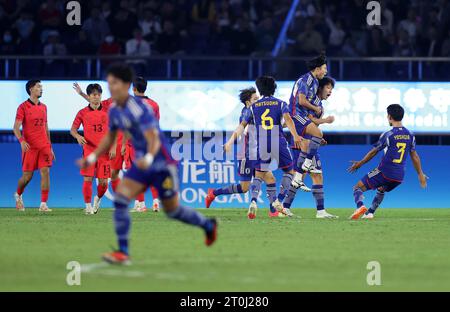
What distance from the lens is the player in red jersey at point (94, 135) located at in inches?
771

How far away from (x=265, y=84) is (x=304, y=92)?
2.48ft

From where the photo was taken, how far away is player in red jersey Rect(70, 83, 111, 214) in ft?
64.2

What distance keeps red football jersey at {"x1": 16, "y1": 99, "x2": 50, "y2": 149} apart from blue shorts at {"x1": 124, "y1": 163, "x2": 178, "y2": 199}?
9.50 metres

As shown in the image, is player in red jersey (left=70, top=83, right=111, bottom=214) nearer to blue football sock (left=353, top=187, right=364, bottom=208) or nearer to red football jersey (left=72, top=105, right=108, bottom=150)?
red football jersey (left=72, top=105, right=108, bottom=150)

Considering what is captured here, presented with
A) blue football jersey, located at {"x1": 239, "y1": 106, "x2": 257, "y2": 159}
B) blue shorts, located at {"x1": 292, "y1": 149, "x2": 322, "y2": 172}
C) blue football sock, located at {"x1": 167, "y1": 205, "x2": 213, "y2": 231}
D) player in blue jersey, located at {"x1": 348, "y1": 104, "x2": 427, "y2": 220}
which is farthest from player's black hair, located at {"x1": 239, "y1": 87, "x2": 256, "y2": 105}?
blue football sock, located at {"x1": 167, "y1": 205, "x2": 213, "y2": 231}

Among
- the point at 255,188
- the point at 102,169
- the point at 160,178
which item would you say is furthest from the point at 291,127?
the point at 160,178

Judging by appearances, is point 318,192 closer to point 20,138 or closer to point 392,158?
point 392,158

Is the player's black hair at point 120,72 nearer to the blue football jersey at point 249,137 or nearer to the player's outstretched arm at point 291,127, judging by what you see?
the player's outstretched arm at point 291,127

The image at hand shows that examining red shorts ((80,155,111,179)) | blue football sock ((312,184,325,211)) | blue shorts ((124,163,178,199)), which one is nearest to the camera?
blue shorts ((124,163,178,199))

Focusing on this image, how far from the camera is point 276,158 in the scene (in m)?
18.5

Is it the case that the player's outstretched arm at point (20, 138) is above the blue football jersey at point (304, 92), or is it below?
below

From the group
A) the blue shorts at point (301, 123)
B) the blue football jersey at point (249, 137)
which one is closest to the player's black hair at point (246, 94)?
the blue football jersey at point (249, 137)

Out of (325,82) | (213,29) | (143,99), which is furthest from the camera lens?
(213,29)

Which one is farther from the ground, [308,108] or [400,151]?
[308,108]
